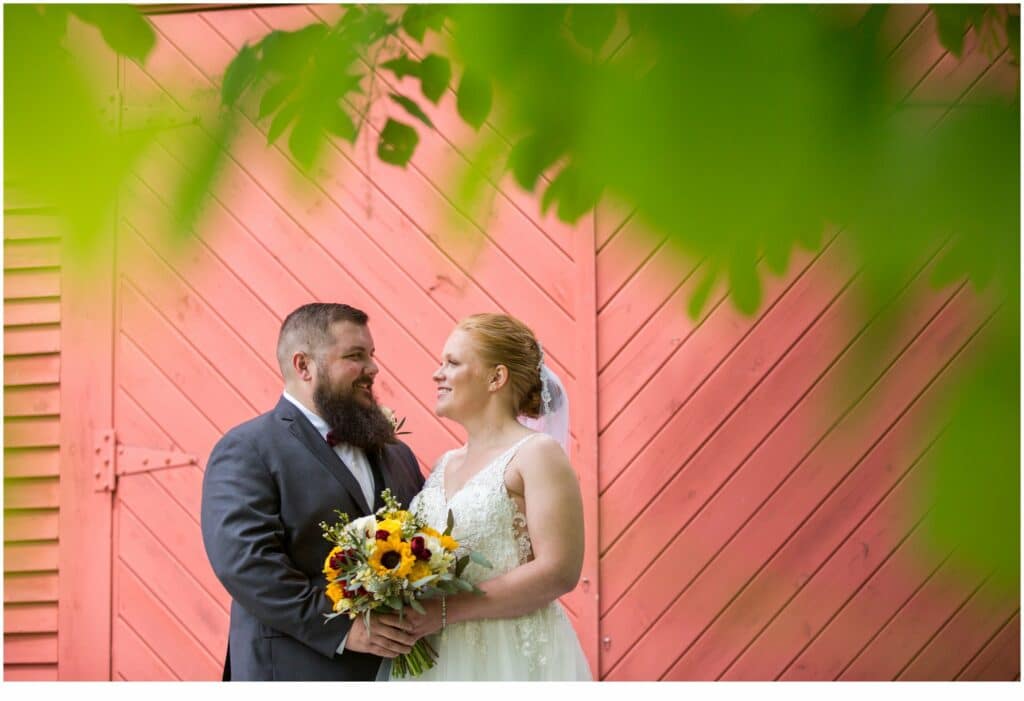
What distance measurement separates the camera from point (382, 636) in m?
2.62

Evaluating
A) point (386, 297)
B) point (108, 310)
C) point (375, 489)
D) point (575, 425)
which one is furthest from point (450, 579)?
point (108, 310)

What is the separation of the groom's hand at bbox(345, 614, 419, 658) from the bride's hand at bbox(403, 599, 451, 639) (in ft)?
0.04

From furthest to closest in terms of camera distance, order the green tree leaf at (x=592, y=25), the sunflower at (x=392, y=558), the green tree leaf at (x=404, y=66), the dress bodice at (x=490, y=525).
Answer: the dress bodice at (x=490, y=525), the sunflower at (x=392, y=558), the green tree leaf at (x=404, y=66), the green tree leaf at (x=592, y=25)

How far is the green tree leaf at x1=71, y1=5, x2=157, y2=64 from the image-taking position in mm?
642

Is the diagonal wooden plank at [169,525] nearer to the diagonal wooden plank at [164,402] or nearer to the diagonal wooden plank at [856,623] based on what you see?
the diagonal wooden plank at [164,402]

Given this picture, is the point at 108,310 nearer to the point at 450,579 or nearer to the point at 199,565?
the point at 199,565

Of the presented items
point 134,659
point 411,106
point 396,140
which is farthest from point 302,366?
point 411,106

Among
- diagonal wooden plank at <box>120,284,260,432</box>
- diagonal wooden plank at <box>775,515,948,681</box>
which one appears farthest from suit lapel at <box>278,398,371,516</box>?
diagonal wooden plank at <box>775,515,948,681</box>

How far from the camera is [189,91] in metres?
0.70

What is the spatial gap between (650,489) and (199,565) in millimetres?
1476

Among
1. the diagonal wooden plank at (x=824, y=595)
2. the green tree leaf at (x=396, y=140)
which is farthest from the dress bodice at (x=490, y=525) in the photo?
the green tree leaf at (x=396, y=140)

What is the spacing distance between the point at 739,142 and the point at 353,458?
2.43 m

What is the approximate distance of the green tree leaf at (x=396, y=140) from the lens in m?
1.03

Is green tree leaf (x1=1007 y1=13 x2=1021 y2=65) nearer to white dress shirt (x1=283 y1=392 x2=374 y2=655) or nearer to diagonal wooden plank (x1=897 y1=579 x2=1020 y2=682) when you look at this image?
white dress shirt (x1=283 y1=392 x2=374 y2=655)
